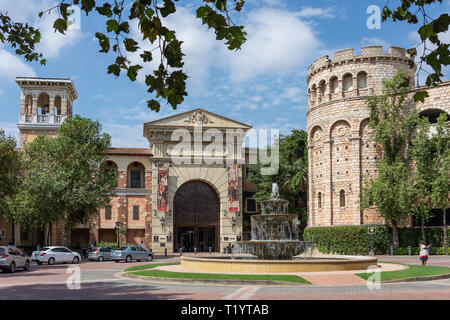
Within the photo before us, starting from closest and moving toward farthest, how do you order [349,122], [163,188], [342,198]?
[349,122], [342,198], [163,188]

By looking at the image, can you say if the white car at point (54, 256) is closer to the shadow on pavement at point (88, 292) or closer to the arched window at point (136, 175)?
the shadow on pavement at point (88, 292)

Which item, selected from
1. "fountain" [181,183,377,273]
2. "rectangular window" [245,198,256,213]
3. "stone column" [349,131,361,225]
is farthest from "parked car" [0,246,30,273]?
"rectangular window" [245,198,256,213]

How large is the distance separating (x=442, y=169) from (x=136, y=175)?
108 feet

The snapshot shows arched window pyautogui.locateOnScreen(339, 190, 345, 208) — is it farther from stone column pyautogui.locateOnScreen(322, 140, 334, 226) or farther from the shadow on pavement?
the shadow on pavement

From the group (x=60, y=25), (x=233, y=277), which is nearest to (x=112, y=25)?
(x=60, y=25)

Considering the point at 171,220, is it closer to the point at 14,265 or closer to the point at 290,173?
the point at 290,173

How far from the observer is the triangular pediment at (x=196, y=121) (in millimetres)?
52281

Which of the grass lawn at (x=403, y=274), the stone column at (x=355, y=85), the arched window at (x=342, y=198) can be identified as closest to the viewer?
the grass lawn at (x=403, y=274)

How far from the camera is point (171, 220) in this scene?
169 ft

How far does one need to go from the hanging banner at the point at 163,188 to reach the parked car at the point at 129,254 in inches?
442

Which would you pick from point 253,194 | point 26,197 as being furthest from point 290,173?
point 26,197

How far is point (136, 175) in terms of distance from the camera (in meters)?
57.5

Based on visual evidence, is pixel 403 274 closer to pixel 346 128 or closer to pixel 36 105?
pixel 346 128

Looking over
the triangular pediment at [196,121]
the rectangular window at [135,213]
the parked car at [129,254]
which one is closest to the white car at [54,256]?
the parked car at [129,254]
